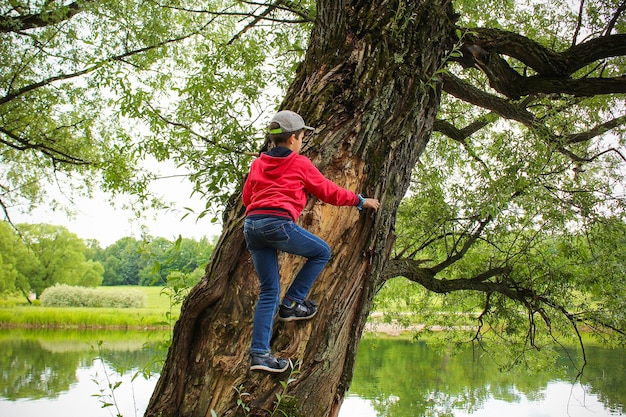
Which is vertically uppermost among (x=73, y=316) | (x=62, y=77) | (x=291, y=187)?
(x=62, y=77)

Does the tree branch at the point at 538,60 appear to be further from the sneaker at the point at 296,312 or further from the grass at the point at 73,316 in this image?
the grass at the point at 73,316

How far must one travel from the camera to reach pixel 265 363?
2334 millimetres

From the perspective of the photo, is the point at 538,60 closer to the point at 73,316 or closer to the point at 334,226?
the point at 334,226

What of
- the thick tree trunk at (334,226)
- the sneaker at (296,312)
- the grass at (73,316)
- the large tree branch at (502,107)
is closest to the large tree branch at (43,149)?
the large tree branch at (502,107)

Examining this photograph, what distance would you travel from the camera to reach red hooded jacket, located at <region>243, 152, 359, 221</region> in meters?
2.42

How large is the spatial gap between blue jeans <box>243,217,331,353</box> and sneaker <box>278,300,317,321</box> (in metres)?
0.03

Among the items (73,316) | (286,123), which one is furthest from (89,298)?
(286,123)

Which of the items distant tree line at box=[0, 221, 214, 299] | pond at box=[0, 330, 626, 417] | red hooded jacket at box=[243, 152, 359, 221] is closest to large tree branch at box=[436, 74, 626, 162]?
red hooded jacket at box=[243, 152, 359, 221]

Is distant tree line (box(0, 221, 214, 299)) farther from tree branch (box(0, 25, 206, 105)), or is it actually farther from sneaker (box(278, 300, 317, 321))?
sneaker (box(278, 300, 317, 321))

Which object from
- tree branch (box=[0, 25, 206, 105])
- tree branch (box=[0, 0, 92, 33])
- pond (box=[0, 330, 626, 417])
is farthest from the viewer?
pond (box=[0, 330, 626, 417])

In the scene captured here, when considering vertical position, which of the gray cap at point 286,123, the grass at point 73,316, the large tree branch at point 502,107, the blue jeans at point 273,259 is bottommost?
the grass at point 73,316

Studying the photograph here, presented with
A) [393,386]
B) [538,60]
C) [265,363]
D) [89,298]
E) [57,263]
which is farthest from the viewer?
[57,263]

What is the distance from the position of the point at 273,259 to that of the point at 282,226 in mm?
185

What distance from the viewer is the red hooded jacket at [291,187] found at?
95.4 inches
